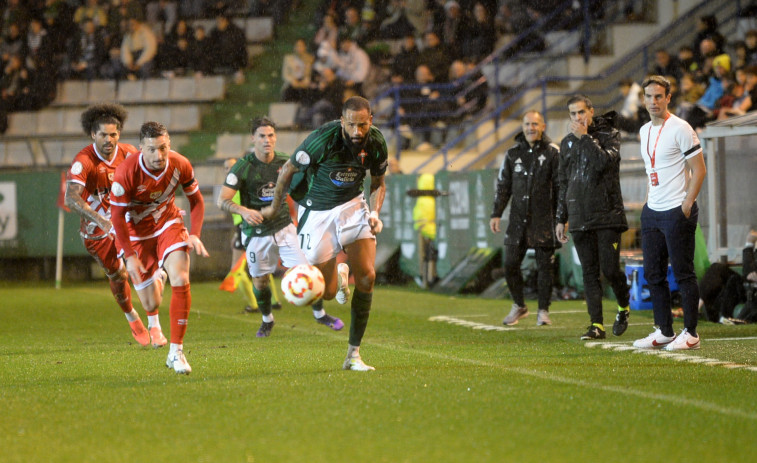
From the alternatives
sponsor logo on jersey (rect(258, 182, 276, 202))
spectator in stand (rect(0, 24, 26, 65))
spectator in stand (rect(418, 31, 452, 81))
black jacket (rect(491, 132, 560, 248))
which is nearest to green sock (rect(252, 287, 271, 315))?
sponsor logo on jersey (rect(258, 182, 276, 202))

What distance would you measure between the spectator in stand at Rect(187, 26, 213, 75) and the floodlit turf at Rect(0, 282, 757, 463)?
16.3 m

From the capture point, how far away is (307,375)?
26.0 feet

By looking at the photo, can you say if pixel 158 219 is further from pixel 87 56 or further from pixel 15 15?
pixel 15 15

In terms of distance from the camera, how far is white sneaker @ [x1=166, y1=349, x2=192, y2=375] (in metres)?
8.10

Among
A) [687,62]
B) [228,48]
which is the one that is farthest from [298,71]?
[687,62]

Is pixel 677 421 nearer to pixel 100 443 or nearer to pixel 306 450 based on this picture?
pixel 306 450

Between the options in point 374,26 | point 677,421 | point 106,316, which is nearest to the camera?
point 677,421

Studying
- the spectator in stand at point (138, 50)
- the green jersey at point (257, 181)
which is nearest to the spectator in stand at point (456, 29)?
the spectator in stand at point (138, 50)

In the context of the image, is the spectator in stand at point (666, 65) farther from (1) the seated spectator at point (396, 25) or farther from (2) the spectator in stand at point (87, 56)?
(2) the spectator in stand at point (87, 56)

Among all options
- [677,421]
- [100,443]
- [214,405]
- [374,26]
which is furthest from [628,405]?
[374,26]

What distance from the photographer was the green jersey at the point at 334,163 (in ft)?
27.1

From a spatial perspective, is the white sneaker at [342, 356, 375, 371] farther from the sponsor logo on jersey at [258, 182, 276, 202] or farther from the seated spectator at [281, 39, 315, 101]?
the seated spectator at [281, 39, 315, 101]

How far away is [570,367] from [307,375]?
2.02m

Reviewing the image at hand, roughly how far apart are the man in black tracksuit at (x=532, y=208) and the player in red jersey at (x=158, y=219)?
158 inches
